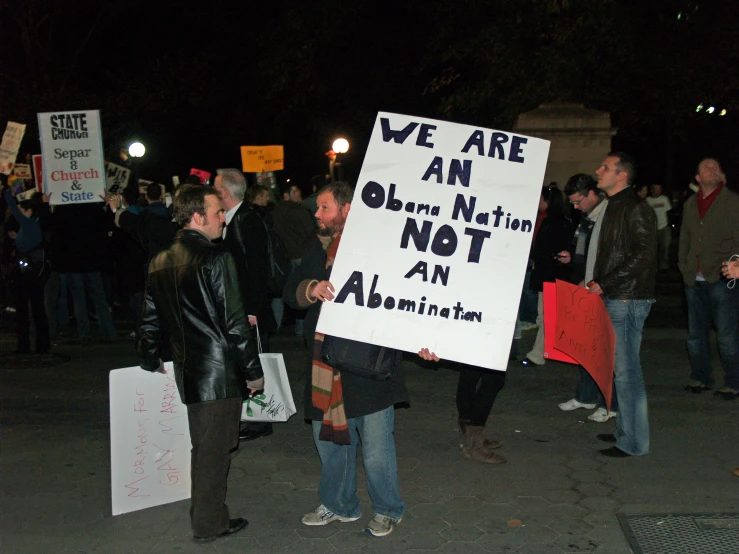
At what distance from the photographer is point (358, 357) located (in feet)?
14.6

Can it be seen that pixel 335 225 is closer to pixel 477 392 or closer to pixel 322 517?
pixel 322 517

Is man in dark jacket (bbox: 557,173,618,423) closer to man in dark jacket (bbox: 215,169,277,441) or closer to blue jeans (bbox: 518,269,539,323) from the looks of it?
man in dark jacket (bbox: 215,169,277,441)

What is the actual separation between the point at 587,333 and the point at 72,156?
676 centimetres

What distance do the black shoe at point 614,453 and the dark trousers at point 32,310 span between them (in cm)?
641

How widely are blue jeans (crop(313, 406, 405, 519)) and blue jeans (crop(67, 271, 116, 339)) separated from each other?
264 inches

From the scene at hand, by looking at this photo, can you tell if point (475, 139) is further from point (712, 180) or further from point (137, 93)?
point (137, 93)

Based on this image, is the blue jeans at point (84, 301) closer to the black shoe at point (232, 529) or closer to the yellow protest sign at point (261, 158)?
the black shoe at point (232, 529)

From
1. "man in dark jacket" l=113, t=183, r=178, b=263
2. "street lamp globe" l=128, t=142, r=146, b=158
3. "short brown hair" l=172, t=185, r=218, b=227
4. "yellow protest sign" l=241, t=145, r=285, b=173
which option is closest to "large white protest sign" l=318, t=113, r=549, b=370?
"short brown hair" l=172, t=185, r=218, b=227

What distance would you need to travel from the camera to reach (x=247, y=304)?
20.2 ft

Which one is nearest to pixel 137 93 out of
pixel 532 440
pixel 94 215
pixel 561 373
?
pixel 94 215

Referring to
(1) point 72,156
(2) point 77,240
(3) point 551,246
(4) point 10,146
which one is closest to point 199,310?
(3) point 551,246

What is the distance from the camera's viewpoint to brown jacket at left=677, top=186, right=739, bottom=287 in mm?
7297

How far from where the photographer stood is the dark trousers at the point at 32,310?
9.48 meters

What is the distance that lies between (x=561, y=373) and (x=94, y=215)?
601 centimetres
